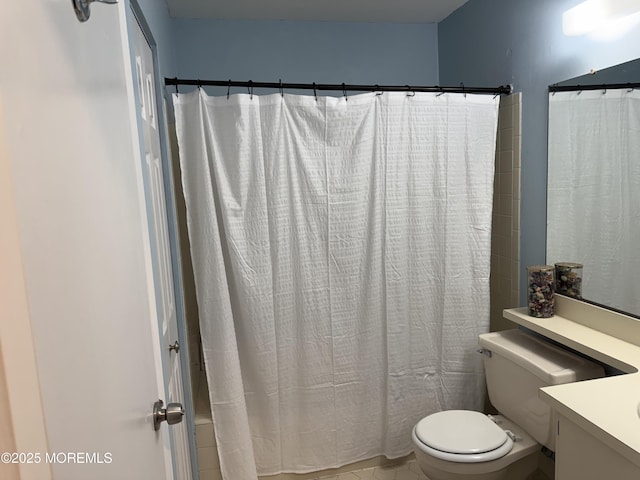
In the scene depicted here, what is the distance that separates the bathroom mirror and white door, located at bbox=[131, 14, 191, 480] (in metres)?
1.67

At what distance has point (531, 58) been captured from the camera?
2.07m

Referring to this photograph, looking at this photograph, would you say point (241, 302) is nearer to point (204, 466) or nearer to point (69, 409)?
point (204, 466)

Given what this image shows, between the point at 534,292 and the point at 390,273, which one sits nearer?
the point at 534,292

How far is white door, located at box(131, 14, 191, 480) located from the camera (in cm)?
141

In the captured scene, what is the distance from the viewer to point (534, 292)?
77.0 inches

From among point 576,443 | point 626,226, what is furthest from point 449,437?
point 626,226

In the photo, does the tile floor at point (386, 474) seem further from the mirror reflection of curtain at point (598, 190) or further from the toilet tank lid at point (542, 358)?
the mirror reflection of curtain at point (598, 190)

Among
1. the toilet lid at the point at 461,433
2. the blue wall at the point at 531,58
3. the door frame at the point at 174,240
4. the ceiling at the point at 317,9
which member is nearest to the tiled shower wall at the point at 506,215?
the blue wall at the point at 531,58

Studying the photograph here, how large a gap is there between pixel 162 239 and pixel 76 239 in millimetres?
1102

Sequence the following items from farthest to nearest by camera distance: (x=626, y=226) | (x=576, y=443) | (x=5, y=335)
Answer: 1. (x=626, y=226)
2. (x=576, y=443)
3. (x=5, y=335)

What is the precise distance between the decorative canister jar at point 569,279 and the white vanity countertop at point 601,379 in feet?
0.12

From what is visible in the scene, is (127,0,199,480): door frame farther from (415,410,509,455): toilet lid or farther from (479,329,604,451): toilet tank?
(479,329,604,451): toilet tank

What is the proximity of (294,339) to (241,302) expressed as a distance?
12.6 inches

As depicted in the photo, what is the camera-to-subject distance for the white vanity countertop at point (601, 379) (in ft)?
3.71
